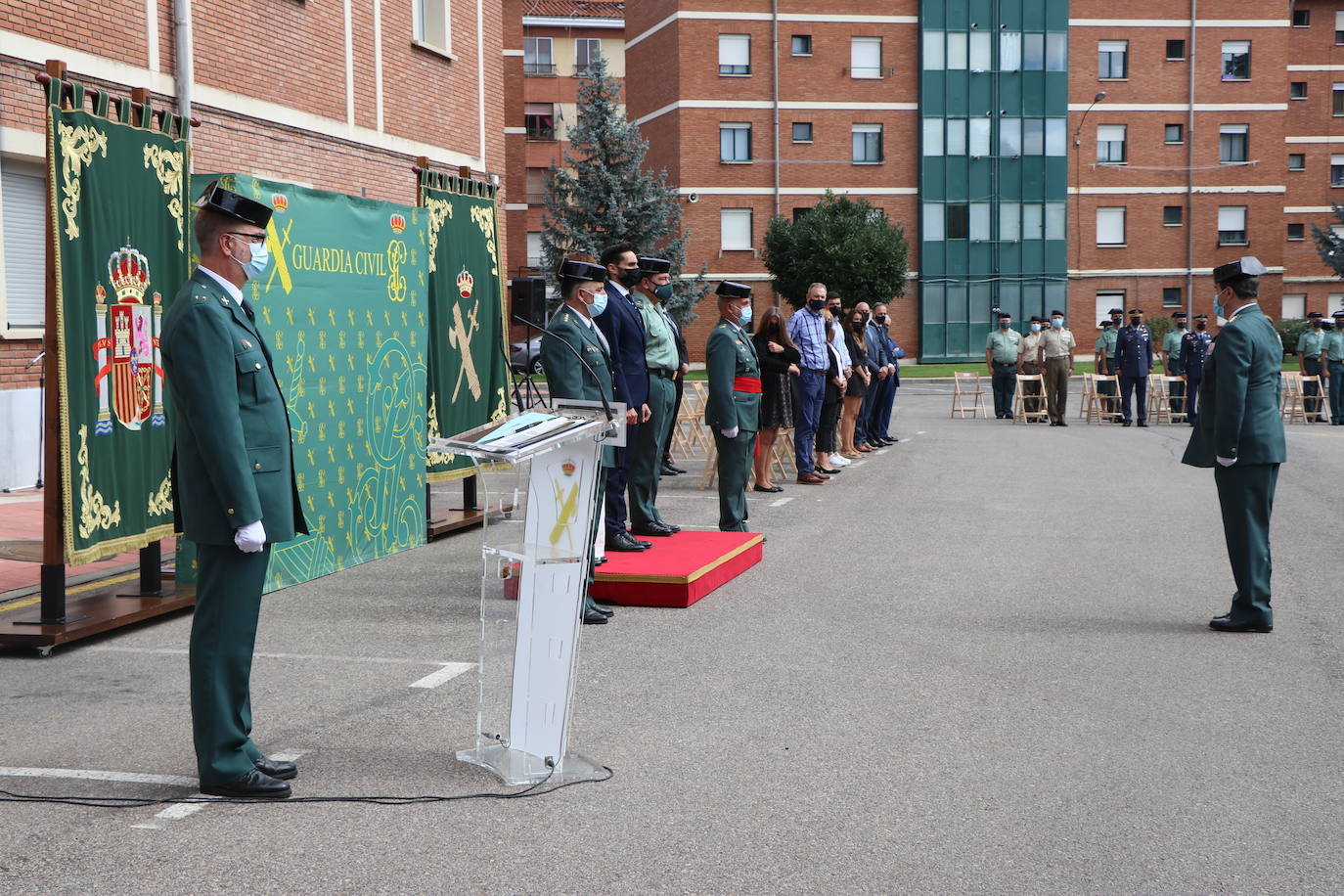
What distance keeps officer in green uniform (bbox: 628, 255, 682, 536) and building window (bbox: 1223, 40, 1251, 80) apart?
176 feet

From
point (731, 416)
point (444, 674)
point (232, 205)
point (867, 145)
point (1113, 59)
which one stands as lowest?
point (444, 674)

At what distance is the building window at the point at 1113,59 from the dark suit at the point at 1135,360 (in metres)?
33.9

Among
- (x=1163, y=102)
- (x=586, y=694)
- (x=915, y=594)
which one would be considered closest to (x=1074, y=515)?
(x=915, y=594)

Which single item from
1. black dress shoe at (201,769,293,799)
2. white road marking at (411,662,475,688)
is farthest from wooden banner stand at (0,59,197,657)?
black dress shoe at (201,769,293,799)

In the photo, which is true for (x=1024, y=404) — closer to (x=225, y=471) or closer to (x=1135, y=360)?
(x=1135, y=360)

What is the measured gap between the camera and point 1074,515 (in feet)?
43.3

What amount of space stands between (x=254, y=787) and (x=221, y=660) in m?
0.46

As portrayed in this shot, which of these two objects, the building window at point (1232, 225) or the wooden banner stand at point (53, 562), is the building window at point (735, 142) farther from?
the wooden banner stand at point (53, 562)

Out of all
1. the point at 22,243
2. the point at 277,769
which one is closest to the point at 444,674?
the point at 277,769

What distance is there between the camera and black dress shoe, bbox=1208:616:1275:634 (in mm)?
7934

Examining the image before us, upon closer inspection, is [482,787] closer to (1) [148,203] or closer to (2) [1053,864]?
(2) [1053,864]

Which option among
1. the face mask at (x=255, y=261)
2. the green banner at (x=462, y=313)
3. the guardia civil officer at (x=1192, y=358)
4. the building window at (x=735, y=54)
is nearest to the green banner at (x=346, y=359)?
the green banner at (x=462, y=313)

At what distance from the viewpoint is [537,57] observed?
217ft

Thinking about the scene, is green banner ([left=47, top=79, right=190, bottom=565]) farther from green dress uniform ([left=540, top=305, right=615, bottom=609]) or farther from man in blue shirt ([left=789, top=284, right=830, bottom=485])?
man in blue shirt ([left=789, top=284, right=830, bottom=485])
